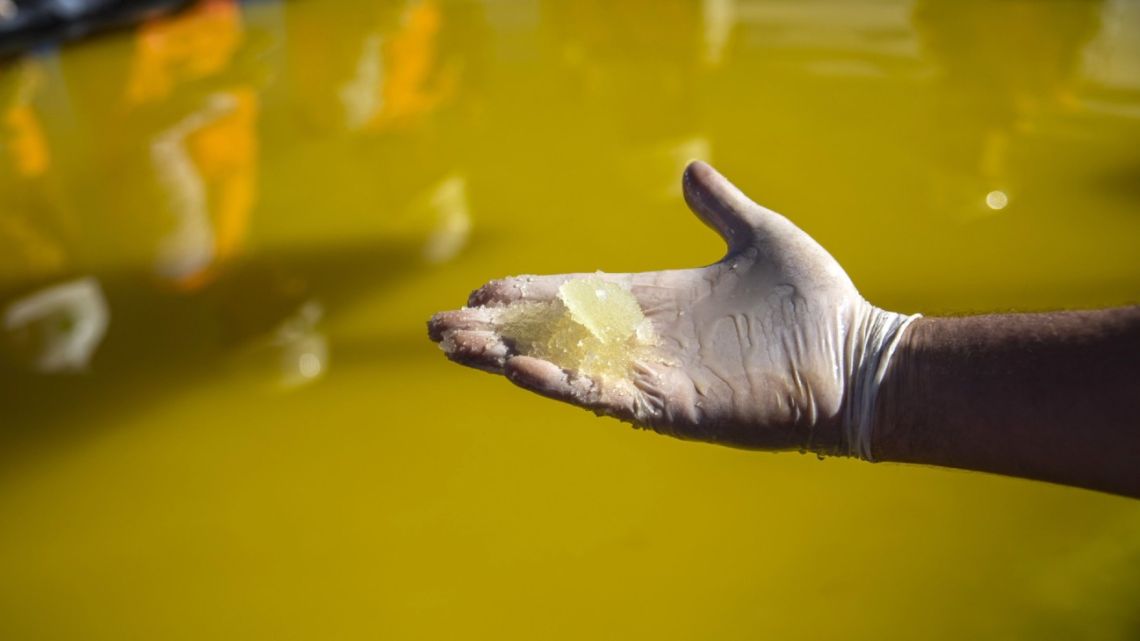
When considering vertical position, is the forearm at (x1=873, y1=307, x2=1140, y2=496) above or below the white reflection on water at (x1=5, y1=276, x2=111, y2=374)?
above

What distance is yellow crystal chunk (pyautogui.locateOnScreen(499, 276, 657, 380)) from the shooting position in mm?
1456

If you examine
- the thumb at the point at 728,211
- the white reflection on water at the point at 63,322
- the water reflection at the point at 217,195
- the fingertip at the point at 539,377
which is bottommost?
the white reflection on water at the point at 63,322

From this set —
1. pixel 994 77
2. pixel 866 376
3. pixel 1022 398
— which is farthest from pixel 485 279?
pixel 994 77

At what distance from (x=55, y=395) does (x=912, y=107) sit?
2.53 metres

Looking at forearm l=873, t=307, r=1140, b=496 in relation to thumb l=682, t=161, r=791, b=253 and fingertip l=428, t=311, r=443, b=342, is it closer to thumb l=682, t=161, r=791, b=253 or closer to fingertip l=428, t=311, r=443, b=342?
thumb l=682, t=161, r=791, b=253

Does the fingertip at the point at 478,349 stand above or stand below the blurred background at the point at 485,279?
above

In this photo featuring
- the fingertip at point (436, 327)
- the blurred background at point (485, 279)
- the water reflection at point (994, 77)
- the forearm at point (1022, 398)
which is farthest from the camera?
the water reflection at point (994, 77)

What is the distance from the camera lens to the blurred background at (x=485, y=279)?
1.63m

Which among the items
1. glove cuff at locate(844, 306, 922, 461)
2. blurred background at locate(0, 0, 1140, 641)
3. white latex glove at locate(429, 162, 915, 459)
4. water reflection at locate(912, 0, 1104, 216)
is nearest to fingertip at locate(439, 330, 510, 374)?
white latex glove at locate(429, 162, 915, 459)

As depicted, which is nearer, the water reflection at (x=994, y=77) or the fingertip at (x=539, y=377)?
the fingertip at (x=539, y=377)

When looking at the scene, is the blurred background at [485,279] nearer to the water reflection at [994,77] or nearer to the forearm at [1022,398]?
the water reflection at [994,77]

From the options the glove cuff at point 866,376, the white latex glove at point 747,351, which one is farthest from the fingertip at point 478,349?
the glove cuff at point 866,376

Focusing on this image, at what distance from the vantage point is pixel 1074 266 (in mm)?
2197

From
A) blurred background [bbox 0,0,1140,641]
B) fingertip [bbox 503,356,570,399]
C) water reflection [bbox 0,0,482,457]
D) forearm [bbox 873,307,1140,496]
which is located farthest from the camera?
water reflection [bbox 0,0,482,457]
